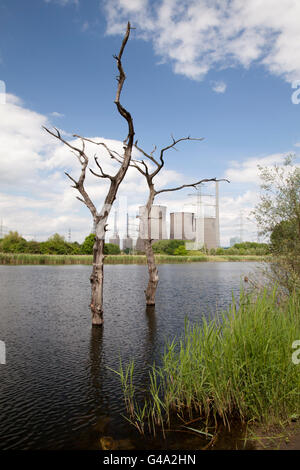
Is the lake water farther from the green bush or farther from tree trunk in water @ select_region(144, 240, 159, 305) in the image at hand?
the green bush

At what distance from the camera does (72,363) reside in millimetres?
7941

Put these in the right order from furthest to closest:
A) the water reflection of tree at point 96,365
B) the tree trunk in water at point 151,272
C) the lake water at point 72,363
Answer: the tree trunk in water at point 151,272
the water reflection of tree at point 96,365
the lake water at point 72,363

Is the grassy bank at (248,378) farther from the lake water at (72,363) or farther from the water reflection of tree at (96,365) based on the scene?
the water reflection of tree at (96,365)

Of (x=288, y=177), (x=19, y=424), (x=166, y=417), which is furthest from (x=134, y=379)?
(x=288, y=177)

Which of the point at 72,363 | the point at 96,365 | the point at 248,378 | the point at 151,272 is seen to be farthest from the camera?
the point at 151,272

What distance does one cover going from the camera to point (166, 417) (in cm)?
508

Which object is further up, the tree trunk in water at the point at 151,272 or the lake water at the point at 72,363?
the tree trunk in water at the point at 151,272

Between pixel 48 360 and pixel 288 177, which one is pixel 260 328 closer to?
pixel 48 360

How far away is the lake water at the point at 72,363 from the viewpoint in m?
4.73

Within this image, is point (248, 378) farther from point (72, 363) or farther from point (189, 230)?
point (189, 230)

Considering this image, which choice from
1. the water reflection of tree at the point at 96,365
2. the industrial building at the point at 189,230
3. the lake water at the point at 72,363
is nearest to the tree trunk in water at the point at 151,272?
the lake water at the point at 72,363

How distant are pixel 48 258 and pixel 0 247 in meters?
34.3

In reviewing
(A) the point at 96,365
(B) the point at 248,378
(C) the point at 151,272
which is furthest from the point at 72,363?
(C) the point at 151,272

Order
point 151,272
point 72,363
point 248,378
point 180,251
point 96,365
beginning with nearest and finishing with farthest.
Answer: point 248,378
point 96,365
point 72,363
point 151,272
point 180,251
